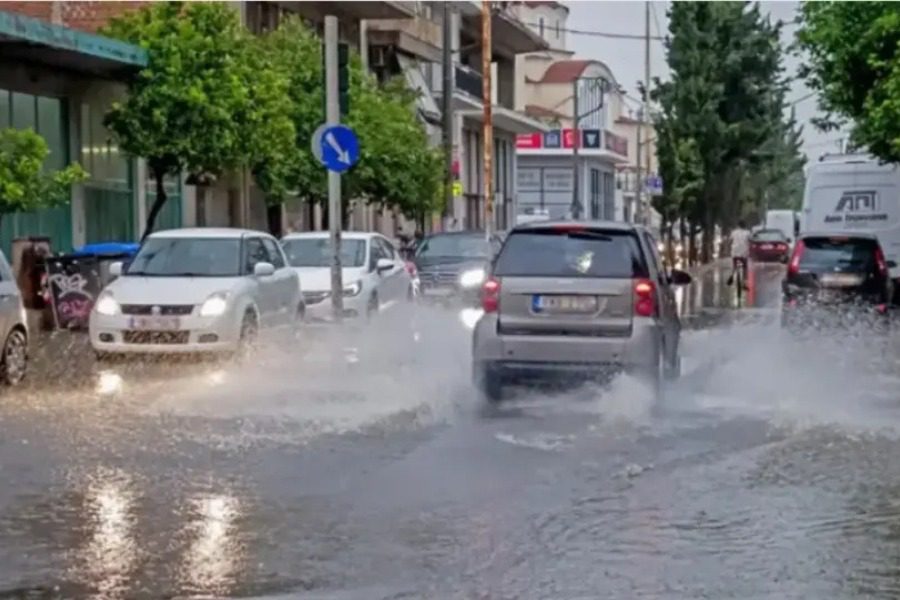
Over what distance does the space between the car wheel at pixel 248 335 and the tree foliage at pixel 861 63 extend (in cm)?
1307

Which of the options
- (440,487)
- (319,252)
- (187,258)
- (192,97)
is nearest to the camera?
(440,487)

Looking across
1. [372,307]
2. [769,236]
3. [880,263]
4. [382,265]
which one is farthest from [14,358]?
[769,236]

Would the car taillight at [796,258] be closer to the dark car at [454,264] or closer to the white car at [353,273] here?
the dark car at [454,264]

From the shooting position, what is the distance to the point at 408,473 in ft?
39.0

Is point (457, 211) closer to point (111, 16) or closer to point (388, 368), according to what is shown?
point (111, 16)

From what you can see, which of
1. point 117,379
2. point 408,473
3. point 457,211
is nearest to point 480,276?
point 117,379

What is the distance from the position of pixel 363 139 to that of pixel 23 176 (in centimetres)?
1512

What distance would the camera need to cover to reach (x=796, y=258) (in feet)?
93.0

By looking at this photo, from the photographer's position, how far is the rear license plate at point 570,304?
15164 millimetres

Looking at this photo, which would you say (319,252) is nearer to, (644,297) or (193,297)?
(193,297)

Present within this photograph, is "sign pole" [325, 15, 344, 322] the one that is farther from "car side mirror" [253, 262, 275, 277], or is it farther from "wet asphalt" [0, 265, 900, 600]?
"wet asphalt" [0, 265, 900, 600]

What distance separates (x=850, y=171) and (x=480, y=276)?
883cm

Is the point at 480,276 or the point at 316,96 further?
the point at 316,96

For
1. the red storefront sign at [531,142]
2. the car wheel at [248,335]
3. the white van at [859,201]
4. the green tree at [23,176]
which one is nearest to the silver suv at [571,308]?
the car wheel at [248,335]
